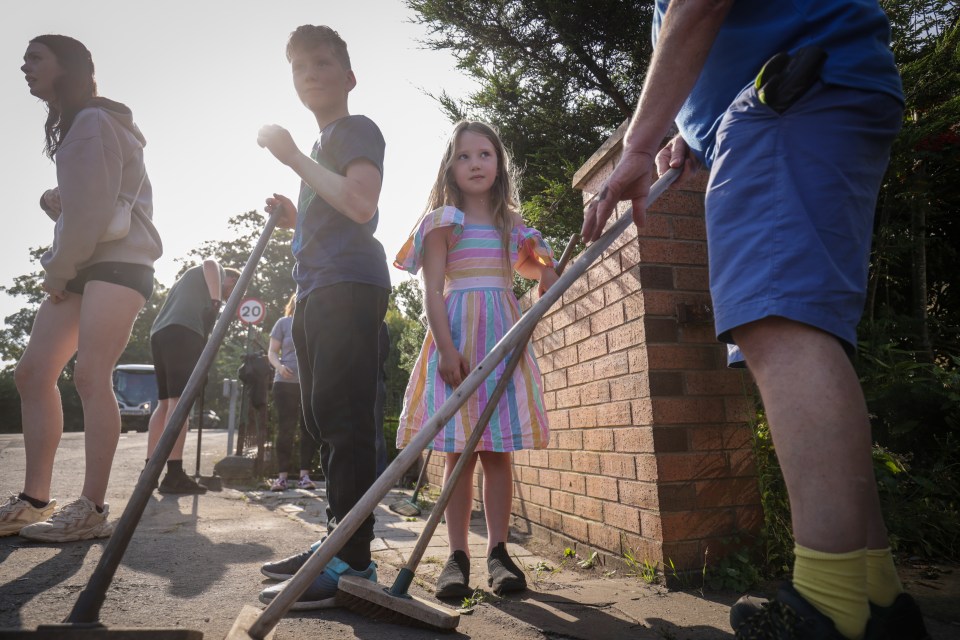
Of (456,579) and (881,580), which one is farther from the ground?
(881,580)

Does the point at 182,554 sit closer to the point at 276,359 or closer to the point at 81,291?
the point at 81,291

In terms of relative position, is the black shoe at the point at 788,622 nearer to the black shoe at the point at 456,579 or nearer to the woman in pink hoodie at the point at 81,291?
the black shoe at the point at 456,579

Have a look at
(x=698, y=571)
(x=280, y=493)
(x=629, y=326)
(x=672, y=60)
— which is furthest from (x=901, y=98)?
(x=280, y=493)

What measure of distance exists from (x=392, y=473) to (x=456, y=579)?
95 centimetres

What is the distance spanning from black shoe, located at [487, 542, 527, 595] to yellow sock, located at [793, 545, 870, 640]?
47.6 inches

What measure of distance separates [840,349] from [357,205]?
1464 mm

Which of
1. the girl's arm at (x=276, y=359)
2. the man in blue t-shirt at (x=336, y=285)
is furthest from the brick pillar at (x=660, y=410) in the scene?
the girl's arm at (x=276, y=359)

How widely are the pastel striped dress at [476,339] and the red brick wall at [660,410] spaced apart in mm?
337

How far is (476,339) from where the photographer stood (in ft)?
7.85

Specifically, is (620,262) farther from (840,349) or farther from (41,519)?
(41,519)

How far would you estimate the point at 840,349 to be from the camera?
1054 millimetres

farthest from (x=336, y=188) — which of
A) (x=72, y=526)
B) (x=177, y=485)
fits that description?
(x=177, y=485)

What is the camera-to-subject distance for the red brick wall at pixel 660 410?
6.95ft

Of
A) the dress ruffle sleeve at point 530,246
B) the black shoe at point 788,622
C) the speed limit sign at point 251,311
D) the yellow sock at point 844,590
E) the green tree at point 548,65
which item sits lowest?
the black shoe at point 788,622
